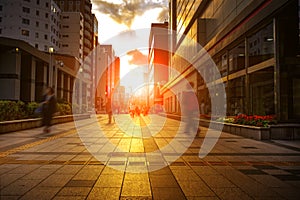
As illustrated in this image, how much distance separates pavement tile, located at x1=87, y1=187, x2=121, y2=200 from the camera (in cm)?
392

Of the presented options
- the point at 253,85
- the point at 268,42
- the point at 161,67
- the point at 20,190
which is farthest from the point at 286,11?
the point at 161,67

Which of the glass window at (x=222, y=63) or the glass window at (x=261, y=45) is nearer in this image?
the glass window at (x=261, y=45)

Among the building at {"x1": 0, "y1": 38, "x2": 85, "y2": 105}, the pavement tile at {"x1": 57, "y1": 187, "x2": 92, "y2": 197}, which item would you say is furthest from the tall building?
the pavement tile at {"x1": 57, "y1": 187, "x2": 92, "y2": 197}

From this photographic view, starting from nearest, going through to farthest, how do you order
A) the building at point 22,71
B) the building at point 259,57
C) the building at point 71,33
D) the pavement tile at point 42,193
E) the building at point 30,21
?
the pavement tile at point 42,193, the building at point 259,57, the building at point 22,71, the building at point 30,21, the building at point 71,33

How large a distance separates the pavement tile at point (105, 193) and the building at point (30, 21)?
72.0 m

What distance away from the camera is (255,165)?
6.23 metres

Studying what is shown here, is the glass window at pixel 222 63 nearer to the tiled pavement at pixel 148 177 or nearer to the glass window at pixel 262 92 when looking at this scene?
the glass window at pixel 262 92

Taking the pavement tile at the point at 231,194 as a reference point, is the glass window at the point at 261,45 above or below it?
above

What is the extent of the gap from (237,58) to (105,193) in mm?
17366

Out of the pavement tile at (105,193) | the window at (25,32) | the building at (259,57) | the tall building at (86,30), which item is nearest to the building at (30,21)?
the window at (25,32)

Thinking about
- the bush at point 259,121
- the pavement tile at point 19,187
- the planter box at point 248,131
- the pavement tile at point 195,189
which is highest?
the bush at point 259,121

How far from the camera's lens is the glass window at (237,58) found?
18731 millimetres

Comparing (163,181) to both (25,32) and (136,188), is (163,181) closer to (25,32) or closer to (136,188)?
(136,188)

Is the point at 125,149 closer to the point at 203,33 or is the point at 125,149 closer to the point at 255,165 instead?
the point at 255,165
